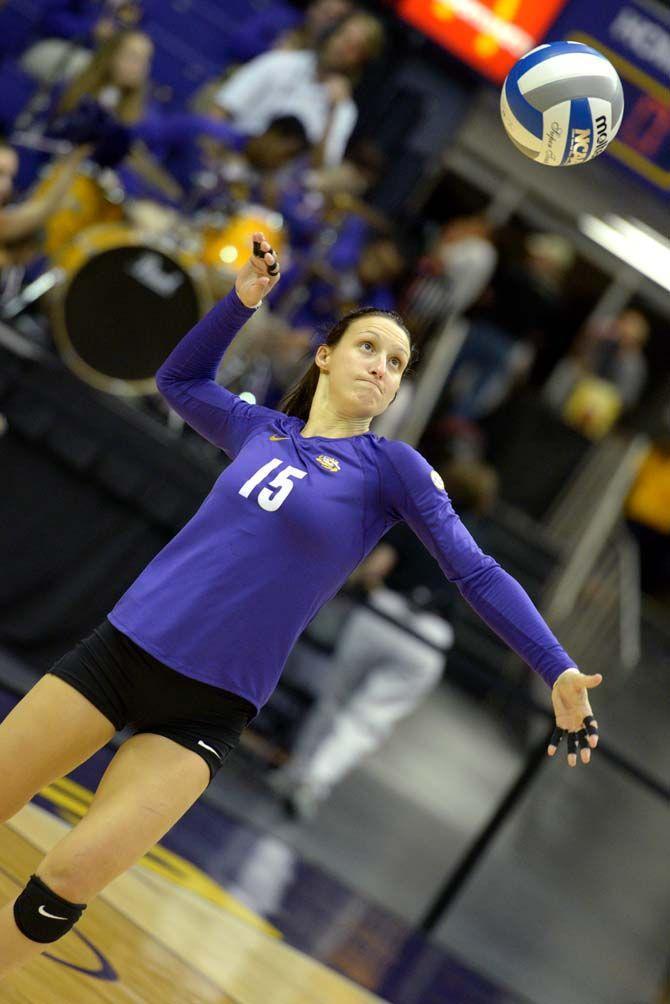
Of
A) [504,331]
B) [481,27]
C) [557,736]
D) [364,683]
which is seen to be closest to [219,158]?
[481,27]

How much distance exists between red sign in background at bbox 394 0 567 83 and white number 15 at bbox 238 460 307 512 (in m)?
6.80

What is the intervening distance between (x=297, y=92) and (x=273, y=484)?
6055 millimetres

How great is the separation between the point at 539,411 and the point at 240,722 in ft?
31.8

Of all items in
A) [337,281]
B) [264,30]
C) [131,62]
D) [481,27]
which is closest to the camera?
[131,62]

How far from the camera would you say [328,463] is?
294cm

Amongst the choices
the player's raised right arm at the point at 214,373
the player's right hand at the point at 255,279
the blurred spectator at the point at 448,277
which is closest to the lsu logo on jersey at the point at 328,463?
the player's raised right arm at the point at 214,373

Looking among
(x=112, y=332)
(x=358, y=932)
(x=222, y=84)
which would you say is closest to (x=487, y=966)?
(x=358, y=932)

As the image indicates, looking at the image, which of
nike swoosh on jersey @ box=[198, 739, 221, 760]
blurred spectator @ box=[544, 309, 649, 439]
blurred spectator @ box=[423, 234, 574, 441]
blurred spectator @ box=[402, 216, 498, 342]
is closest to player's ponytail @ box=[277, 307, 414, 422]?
nike swoosh on jersey @ box=[198, 739, 221, 760]

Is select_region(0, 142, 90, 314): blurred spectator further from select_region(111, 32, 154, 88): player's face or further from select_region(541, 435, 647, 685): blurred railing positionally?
select_region(541, 435, 647, 685): blurred railing

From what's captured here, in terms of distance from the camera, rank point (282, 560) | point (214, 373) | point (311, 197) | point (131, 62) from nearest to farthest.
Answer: point (282, 560), point (214, 373), point (131, 62), point (311, 197)

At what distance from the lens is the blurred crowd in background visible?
6.44 m

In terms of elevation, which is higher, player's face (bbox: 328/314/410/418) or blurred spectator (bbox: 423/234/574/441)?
blurred spectator (bbox: 423/234/574/441)

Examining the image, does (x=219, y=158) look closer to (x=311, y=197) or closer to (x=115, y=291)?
(x=311, y=197)

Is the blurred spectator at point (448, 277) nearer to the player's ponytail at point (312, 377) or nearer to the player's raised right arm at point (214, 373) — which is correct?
the player's ponytail at point (312, 377)
